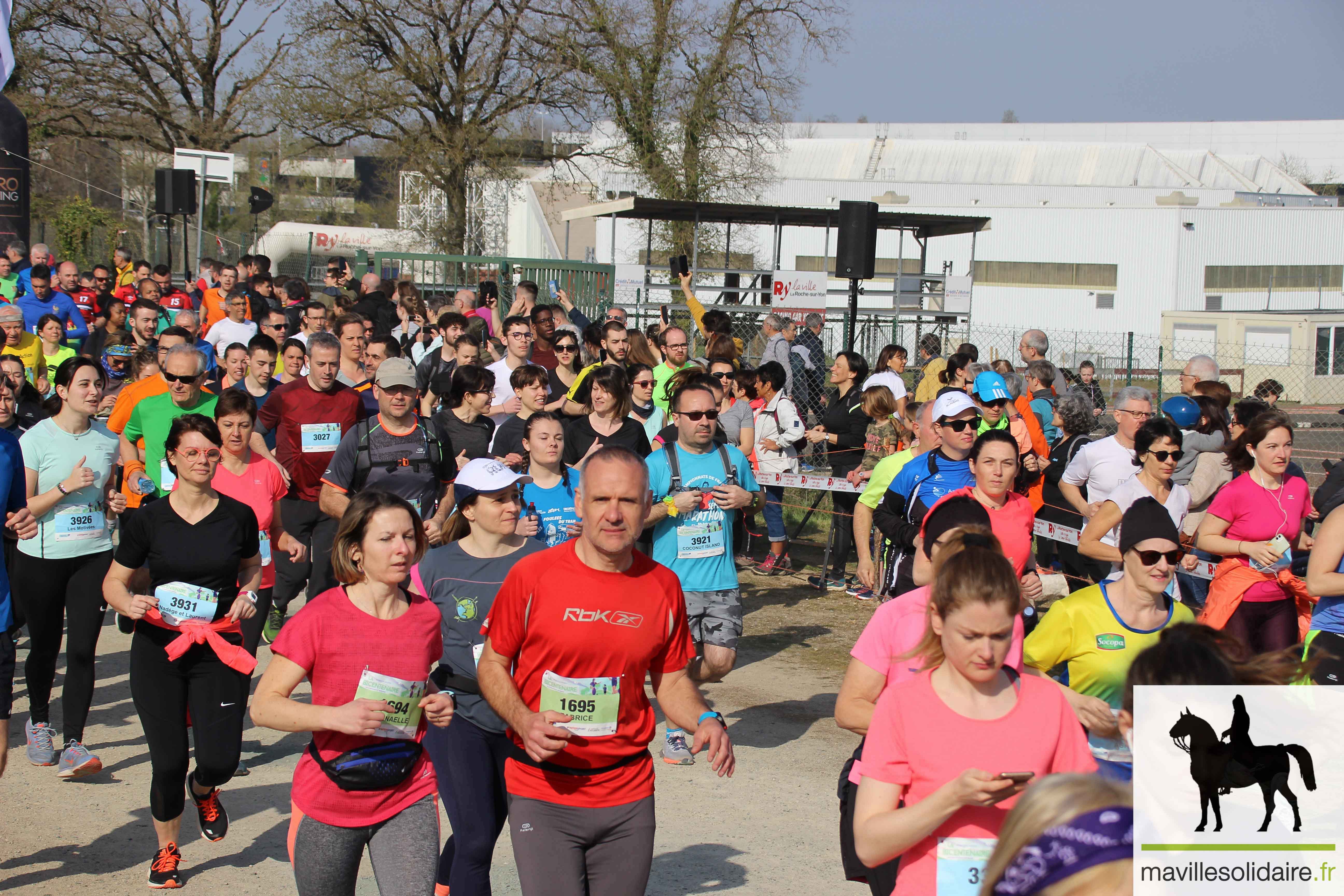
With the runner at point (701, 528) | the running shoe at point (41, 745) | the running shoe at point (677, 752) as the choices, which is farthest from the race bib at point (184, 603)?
the running shoe at point (677, 752)

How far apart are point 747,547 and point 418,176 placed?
20969 mm

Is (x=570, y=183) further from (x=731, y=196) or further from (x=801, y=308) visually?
(x=801, y=308)

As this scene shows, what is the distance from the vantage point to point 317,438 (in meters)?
7.36

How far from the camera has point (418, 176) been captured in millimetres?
29406

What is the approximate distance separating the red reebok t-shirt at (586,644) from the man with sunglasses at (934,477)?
1.96 m

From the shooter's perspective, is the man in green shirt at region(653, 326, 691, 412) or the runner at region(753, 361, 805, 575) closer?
the man in green shirt at region(653, 326, 691, 412)

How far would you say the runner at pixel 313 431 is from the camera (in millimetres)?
7312

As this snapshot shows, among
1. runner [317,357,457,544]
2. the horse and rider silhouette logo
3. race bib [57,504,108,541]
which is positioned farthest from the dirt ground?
the horse and rider silhouette logo

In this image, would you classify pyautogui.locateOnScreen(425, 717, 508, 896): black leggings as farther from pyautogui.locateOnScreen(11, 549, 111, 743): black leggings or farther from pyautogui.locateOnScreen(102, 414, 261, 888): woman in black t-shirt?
pyautogui.locateOnScreen(11, 549, 111, 743): black leggings

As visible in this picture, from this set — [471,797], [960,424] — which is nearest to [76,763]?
[471,797]

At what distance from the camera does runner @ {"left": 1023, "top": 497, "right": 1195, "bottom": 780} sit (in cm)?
378

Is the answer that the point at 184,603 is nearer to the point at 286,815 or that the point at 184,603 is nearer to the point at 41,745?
the point at 286,815

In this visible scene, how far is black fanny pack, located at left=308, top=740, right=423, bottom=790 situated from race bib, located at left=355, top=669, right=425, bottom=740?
38 millimetres

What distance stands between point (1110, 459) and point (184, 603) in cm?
514
